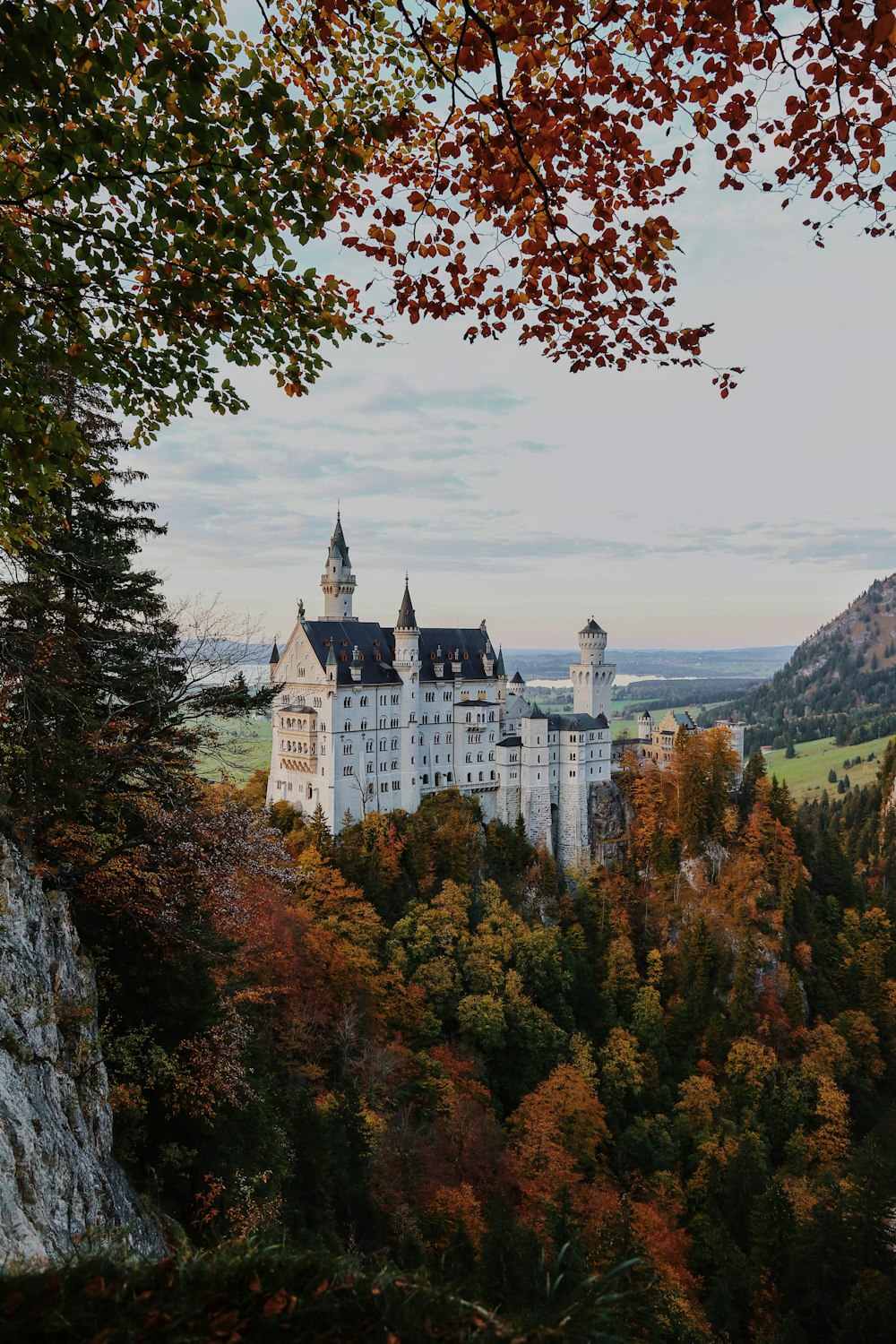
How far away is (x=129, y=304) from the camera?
280 inches

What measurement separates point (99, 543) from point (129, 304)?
11502 millimetres

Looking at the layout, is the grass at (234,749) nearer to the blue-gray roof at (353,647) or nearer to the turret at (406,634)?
the blue-gray roof at (353,647)

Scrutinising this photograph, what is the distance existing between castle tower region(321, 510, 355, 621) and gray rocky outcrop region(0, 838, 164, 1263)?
4419 centimetres

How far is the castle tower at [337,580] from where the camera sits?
183 ft

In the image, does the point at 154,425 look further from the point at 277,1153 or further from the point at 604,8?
the point at 277,1153

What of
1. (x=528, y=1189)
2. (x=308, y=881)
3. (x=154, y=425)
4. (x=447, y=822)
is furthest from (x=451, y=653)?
(x=154, y=425)

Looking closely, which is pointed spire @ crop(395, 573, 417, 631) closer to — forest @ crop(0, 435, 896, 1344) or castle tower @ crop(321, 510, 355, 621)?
castle tower @ crop(321, 510, 355, 621)

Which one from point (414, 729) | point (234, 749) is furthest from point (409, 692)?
point (234, 749)

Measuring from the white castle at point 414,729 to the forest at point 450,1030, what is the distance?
3.00 m

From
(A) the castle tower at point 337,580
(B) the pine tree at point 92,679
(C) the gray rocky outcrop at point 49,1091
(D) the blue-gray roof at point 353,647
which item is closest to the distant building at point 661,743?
(D) the blue-gray roof at point 353,647

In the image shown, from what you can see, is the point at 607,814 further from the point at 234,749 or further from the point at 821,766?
the point at 821,766

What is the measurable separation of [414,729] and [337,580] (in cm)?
1314

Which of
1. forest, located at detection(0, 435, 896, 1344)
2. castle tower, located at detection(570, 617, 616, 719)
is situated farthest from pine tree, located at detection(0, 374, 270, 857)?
castle tower, located at detection(570, 617, 616, 719)

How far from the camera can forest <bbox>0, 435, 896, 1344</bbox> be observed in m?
13.1
